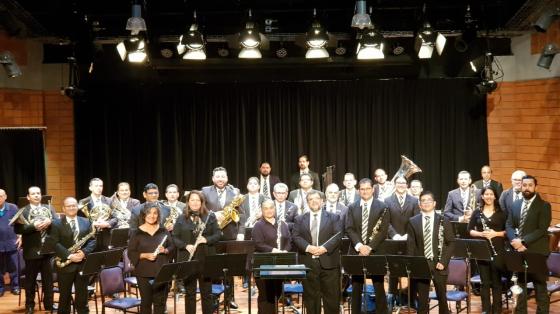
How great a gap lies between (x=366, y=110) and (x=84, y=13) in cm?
562

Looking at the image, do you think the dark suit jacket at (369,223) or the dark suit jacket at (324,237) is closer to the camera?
the dark suit jacket at (324,237)

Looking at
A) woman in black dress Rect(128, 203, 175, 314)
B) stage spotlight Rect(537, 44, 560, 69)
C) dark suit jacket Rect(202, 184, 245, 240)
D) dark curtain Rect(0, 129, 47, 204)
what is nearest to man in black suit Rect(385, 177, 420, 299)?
dark suit jacket Rect(202, 184, 245, 240)

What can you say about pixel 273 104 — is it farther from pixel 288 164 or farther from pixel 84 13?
pixel 84 13

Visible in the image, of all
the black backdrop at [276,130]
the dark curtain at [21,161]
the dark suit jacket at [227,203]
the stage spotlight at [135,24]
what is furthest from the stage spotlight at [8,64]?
the dark suit jacket at [227,203]

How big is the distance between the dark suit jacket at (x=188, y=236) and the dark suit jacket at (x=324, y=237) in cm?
97

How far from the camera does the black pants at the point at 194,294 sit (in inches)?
332

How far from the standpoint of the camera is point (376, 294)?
8.57 metres

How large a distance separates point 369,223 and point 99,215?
3.77 metres

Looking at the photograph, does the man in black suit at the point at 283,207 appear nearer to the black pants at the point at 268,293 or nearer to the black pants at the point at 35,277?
the black pants at the point at 268,293

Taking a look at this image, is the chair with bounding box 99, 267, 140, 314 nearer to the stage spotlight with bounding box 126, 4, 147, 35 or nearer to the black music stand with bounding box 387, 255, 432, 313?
the black music stand with bounding box 387, 255, 432, 313

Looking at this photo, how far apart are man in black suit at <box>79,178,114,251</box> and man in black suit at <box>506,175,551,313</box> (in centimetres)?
529

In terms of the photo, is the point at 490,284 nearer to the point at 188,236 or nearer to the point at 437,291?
the point at 437,291

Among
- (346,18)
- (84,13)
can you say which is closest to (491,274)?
(346,18)

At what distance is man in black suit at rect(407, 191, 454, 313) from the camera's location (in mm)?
8242
